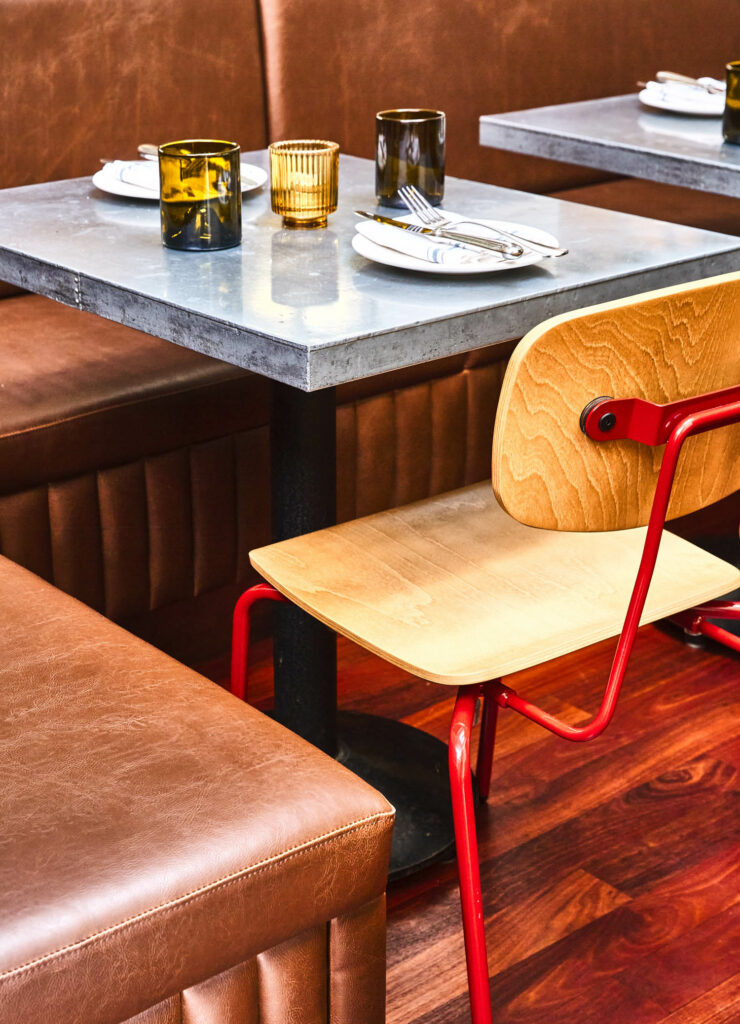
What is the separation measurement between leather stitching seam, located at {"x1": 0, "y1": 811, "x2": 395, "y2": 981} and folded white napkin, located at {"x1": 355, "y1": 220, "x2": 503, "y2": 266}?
0.54 metres

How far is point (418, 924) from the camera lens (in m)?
1.43

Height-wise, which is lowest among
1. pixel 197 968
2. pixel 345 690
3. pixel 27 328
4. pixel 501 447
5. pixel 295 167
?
pixel 345 690

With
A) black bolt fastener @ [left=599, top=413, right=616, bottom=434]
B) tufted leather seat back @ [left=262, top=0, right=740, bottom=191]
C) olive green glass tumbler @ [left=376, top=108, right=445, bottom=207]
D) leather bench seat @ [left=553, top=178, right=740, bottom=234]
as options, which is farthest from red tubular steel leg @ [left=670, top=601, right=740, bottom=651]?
leather bench seat @ [left=553, top=178, right=740, bottom=234]

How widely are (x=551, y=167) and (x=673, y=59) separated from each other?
39 cm

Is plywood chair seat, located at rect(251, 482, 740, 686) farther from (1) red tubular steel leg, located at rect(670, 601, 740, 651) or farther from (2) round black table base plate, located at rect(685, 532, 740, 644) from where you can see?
(2) round black table base plate, located at rect(685, 532, 740, 644)

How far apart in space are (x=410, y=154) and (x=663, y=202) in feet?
4.61

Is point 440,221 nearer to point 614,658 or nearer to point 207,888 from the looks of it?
point 614,658

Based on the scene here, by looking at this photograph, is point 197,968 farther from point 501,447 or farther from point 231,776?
point 501,447

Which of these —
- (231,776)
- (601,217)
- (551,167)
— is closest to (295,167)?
(601,217)

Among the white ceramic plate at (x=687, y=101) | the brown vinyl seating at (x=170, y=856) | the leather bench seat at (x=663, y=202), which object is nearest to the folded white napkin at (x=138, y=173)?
the brown vinyl seating at (x=170, y=856)

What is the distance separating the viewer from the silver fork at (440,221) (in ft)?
4.27

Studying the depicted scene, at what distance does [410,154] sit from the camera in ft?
4.87

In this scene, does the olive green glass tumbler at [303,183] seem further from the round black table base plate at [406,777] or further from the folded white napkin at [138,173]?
the round black table base plate at [406,777]

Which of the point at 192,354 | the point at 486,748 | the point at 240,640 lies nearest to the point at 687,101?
the point at 192,354
